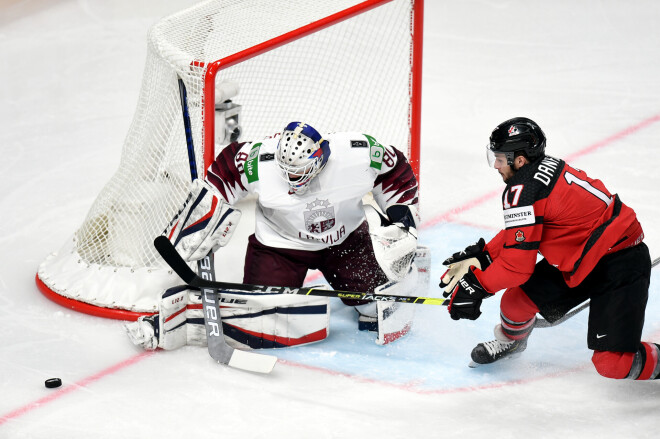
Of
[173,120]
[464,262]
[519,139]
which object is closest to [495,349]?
[464,262]

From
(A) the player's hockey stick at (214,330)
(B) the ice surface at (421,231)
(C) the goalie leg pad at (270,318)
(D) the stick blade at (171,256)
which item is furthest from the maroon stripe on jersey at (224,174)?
(B) the ice surface at (421,231)

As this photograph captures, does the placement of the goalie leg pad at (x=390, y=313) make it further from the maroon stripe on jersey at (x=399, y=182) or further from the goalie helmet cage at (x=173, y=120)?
the goalie helmet cage at (x=173, y=120)

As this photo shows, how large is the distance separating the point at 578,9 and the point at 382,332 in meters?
4.81

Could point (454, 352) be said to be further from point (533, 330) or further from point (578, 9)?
point (578, 9)

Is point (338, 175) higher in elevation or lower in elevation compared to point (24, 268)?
higher

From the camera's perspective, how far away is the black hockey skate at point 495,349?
11.1 feet

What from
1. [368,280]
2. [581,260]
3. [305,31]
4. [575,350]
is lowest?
[575,350]

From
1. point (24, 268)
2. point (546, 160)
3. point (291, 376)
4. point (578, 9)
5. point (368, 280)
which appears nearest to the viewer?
point (546, 160)

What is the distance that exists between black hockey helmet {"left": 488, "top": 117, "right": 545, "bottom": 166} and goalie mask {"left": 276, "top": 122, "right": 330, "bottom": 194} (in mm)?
689

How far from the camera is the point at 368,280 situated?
369 centimetres

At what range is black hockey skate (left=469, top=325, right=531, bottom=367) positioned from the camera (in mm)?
3383

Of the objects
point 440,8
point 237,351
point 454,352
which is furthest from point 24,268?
point 440,8

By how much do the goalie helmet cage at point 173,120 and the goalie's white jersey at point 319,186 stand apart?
0.14 meters

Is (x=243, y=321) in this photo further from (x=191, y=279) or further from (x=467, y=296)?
(x=467, y=296)
